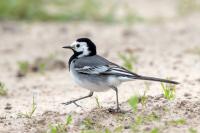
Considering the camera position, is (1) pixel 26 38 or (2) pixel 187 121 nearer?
(2) pixel 187 121

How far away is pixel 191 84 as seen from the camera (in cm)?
871

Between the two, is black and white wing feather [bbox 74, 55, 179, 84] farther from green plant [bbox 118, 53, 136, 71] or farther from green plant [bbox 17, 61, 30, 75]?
green plant [bbox 17, 61, 30, 75]

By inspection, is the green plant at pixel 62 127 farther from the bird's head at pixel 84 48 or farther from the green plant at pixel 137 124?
the bird's head at pixel 84 48

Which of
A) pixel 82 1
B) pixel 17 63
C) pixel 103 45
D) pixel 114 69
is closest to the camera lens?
pixel 114 69

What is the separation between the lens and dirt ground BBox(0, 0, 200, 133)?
7020 millimetres

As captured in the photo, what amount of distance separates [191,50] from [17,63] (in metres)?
2.63

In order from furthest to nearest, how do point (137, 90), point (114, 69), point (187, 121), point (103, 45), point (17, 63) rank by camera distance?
point (103, 45), point (17, 63), point (137, 90), point (114, 69), point (187, 121)

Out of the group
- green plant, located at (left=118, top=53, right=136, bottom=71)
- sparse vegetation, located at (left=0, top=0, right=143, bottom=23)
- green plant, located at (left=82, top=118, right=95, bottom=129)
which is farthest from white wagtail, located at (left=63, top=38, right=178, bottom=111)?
sparse vegetation, located at (left=0, top=0, right=143, bottom=23)

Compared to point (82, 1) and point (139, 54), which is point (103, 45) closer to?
point (139, 54)

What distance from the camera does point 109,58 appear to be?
11.1 meters

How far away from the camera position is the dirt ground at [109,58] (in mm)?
7020

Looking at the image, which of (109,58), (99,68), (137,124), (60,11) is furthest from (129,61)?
(60,11)

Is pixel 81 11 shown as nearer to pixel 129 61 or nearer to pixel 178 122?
pixel 129 61

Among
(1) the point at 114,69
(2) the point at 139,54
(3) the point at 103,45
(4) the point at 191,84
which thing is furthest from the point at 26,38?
(1) the point at 114,69
